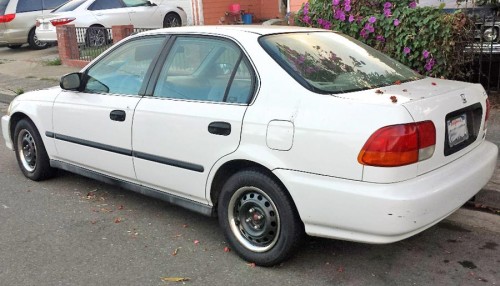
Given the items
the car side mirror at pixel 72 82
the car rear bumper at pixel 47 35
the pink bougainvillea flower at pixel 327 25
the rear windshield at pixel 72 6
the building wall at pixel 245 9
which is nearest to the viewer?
the car side mirror at pixel 72 82

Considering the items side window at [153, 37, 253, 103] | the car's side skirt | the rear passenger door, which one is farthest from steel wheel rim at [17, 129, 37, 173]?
side window at [153, 37, 253, 103]

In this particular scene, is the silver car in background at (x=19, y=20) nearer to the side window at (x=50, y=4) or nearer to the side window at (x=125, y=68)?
the side window at (x=50, y=4)

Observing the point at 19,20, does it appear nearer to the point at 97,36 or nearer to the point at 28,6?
the point at 28,6

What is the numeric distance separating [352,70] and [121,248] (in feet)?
6.94

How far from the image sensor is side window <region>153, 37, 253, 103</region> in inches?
146

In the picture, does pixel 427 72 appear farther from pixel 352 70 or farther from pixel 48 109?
pixel 48 109

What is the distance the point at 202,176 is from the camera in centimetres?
375

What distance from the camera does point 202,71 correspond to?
156 inches

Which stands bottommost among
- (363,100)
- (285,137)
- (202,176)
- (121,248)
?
(121,248)

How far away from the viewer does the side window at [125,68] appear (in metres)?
4.31

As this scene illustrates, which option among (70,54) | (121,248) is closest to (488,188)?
(121,248)

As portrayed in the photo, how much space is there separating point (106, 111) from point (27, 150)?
1.63 m

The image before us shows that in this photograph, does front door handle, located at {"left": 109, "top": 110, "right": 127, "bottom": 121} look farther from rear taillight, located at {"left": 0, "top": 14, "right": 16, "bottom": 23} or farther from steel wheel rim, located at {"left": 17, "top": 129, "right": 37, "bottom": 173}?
rear taillight, located at {"left": 0, "top": 14, "right": 16, "bottom": 23}

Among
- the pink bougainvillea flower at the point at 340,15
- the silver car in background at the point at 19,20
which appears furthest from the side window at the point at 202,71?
the silver car in background at the point at 19,20
